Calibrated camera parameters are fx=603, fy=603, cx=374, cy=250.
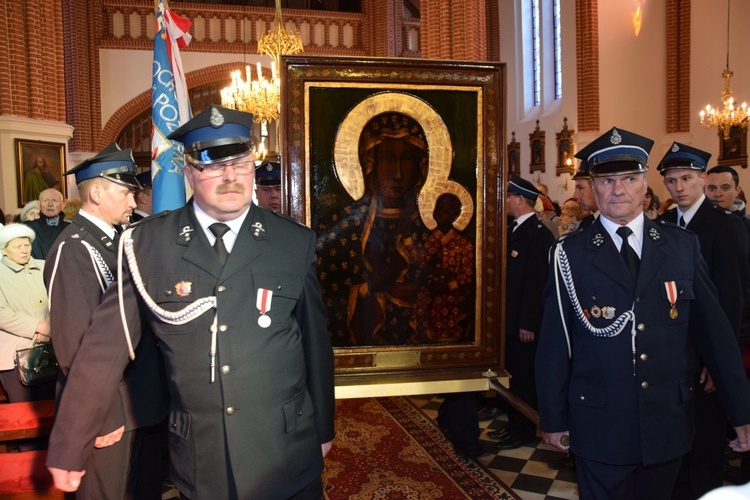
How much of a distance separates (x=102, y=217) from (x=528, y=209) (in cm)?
278

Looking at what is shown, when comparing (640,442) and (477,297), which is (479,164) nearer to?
(477,297)

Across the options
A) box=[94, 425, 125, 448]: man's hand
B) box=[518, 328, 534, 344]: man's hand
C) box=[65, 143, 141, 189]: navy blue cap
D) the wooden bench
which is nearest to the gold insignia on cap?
box=[94, 425, 125, 448]: man's hand

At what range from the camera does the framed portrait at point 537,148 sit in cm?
1438

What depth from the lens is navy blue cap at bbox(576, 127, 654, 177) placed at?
2279 millimetres

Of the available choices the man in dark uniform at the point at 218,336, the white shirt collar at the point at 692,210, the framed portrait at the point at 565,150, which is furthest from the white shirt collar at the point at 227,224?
the framed portrait at the point at 565,150

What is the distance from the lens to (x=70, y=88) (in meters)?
13.4

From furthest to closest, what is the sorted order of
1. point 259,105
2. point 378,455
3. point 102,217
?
1. point 259,105
2. point 378,455
3. point 102,217

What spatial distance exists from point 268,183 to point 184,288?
2.72 m

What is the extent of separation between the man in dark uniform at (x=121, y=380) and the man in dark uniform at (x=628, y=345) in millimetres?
1576

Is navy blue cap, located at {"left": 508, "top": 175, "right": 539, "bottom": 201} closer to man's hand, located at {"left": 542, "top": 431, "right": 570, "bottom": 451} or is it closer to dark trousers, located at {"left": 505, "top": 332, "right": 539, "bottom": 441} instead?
dark trousers, located at {"left": 505, "top": 332, "right": 539, "bottom": 441}

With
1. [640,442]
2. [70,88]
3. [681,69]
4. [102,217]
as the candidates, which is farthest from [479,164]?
[70,88]

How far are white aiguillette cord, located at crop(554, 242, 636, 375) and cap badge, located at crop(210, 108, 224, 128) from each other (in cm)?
137

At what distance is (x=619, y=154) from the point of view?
230cm

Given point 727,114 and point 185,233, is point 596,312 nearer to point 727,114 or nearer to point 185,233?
point 185,233
